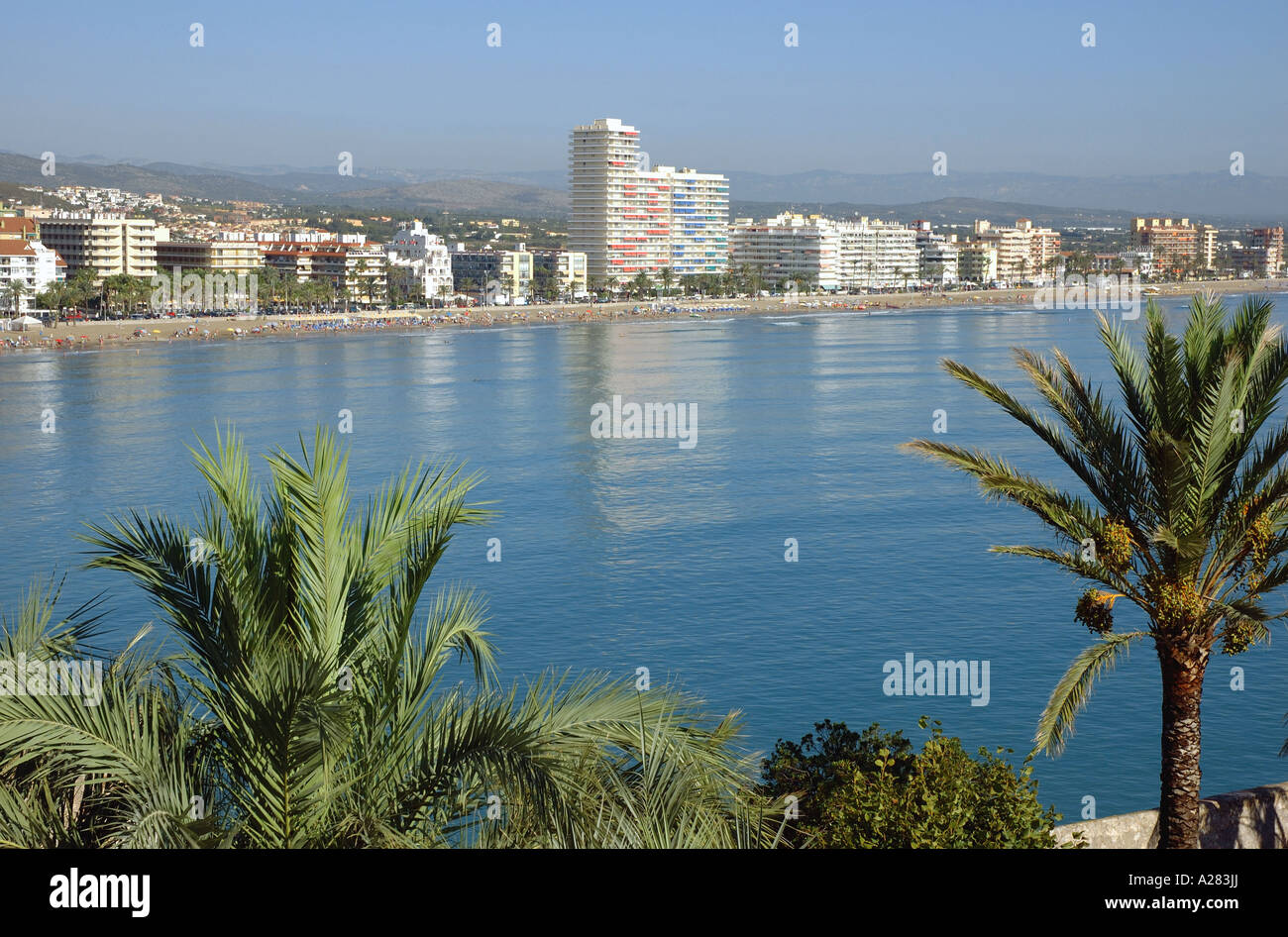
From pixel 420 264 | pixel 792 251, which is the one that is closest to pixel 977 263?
Answer: pixel 792 251

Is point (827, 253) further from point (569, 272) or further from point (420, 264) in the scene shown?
point (420, 264)

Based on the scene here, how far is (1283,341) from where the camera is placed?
6.85 metres

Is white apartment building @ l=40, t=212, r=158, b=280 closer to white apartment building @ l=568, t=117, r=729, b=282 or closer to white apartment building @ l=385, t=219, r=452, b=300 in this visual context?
white apartment building @ l=385, t=219, r=452, b=300

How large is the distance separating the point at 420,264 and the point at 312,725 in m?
121

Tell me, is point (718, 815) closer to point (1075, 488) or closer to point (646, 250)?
point (1075, 488)

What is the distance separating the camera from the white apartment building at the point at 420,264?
383ft

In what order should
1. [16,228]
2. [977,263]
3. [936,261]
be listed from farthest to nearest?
[977,263], [936,261], [16,228]

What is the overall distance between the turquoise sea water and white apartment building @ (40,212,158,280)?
37.0 meters

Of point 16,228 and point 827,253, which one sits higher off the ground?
point 827,253

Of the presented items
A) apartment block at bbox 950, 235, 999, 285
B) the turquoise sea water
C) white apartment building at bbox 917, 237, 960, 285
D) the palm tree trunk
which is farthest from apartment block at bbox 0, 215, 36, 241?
apartment block at bbox 950, 235, 999, 285

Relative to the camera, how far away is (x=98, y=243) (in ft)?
307

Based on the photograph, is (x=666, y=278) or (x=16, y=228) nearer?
(x=16, y=228)

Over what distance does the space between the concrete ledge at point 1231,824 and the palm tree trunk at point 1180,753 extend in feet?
0.78
